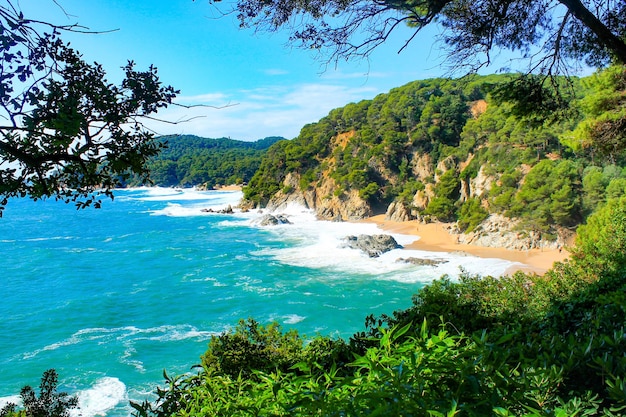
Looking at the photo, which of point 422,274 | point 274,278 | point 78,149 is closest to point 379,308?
point 422,274

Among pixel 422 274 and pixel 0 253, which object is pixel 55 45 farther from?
pixel 0 253

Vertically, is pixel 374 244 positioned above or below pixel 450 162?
below

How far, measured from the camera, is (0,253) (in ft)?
110

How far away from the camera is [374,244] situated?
28375 mm

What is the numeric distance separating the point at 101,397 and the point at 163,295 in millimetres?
9744

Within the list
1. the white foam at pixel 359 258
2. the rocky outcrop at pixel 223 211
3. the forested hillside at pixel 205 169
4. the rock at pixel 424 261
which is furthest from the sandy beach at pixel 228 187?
the rock at pixel 424 261

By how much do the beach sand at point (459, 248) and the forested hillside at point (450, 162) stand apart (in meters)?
1.31

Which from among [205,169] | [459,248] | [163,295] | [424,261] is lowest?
[163,295]

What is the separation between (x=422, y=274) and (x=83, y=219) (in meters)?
49.5

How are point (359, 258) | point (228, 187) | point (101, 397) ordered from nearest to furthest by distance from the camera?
1. point (101, 397)
2. point (359, 258)
3. point (228, 187)

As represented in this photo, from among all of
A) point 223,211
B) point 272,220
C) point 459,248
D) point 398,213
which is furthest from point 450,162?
point 223,211

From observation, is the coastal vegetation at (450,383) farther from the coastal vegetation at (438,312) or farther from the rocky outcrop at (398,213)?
the rocky outcrop at (398,213)

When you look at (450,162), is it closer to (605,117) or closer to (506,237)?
(506,237)

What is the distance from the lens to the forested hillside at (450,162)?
79.6ft
